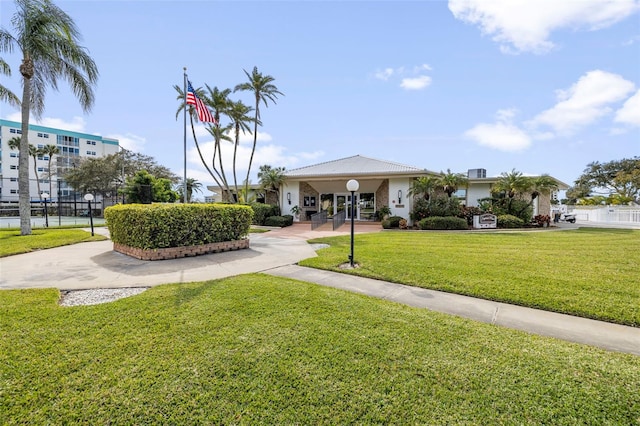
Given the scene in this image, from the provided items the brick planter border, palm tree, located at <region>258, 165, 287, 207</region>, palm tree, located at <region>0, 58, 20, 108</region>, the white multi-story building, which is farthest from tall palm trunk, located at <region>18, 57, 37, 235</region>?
the white multi-story building

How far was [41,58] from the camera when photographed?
13992 millimetres

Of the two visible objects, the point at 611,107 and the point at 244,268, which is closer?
the point at 244,268

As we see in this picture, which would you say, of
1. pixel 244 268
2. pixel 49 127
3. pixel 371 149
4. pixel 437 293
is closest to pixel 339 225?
pixel 371 149

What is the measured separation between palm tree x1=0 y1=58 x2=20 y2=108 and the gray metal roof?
16.4 m

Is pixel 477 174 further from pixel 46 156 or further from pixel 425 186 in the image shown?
pixel 46 156

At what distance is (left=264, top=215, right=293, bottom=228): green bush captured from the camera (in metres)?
20.6

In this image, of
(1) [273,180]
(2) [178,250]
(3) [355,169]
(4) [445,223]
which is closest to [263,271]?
(2) [178,250]

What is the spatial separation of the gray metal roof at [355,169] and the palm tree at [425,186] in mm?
791

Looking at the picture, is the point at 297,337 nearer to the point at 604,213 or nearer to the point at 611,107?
the point at 611,107

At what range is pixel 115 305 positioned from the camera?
4.48 meters

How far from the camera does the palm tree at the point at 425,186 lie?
18.7 metres

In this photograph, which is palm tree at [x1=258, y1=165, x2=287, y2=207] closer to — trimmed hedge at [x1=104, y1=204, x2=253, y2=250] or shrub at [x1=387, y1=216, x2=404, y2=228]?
shrub at [x1=387, y1=216, x2=404, y2=228]

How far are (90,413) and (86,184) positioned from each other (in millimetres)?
47138

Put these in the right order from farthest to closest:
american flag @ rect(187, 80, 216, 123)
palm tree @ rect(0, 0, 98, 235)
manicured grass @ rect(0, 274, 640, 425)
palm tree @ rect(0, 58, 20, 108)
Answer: palm tree @ rect(0, 58, 20, 108) → american flag @ rect(187, 80, 216, 123) → palm tree @ rect(0, 0, 98, 235) → manicured grass @ rect(0, 274, 640, 425)
